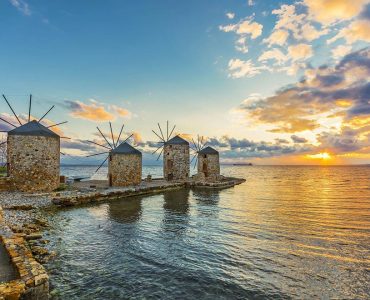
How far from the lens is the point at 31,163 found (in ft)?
65.9

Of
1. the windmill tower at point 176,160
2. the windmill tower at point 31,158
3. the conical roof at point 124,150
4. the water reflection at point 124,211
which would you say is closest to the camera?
the water reflection at point 124,211

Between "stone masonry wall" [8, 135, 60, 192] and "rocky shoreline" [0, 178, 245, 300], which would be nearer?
"rocky shoreline" [0, 178, 245, 300]

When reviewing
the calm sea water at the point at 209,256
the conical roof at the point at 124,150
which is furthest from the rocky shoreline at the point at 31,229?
the conical roof at the point at 124,150

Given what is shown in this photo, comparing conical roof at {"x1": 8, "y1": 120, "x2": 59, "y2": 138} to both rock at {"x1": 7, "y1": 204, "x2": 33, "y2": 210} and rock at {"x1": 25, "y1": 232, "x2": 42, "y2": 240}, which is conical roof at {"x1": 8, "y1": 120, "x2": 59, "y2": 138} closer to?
rock at {"x1": 7, "y1": 204, "x2": 33, "y2": 210}

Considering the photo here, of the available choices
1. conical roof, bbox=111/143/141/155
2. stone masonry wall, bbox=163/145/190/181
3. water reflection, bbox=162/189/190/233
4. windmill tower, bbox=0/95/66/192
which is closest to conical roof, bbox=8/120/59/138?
windmill tower, bbox=0/95/66/192

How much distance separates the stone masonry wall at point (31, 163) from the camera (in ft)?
64.8

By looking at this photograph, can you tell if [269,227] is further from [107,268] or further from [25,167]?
[25,167]

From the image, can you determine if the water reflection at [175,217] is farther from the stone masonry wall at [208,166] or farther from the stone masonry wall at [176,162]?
the stone masonry wall at [208,166]

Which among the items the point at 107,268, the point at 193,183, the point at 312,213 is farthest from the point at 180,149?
the point at 107,268

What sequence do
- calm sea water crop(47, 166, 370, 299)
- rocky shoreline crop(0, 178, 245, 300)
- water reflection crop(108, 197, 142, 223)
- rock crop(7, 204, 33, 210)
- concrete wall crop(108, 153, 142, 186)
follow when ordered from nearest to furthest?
rocky shoreline crop(0, 178, 245, 300) → calm sea water crop(47, 166, 370, 299) → water reflection crop(108, 197, 142, 223) → rock crop(7, 204, 33, 210) → concrete wall crop(108, 153, 142, 186)

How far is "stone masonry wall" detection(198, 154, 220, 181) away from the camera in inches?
1527

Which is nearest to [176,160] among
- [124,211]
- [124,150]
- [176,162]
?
[176,162]

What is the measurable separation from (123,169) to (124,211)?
11.2m

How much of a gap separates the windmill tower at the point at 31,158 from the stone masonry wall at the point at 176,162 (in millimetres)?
17748
